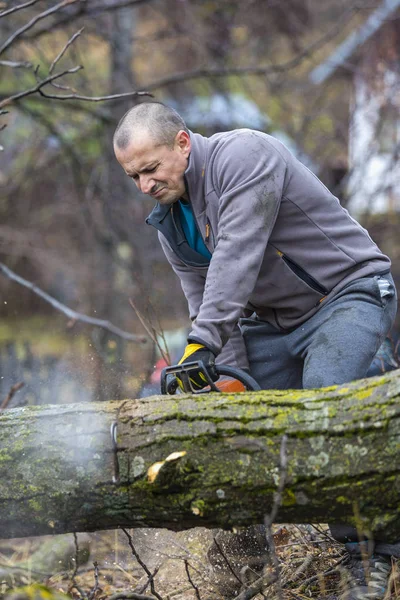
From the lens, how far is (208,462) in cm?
228

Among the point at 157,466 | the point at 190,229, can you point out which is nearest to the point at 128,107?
the point at 190,229

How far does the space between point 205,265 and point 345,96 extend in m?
11.7

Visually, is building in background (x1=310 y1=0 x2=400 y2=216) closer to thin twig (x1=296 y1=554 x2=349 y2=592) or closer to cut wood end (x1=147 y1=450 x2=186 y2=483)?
thin twig (x1=296 y1=554 x2=349 y2=592)

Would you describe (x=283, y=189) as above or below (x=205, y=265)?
above

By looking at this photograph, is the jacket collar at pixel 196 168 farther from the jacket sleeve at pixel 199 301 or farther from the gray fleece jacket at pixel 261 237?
the jacket sleeve at pixel 199 301

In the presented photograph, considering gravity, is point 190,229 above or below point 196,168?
below

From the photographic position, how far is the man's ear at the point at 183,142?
305 cm

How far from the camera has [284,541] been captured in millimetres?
3545

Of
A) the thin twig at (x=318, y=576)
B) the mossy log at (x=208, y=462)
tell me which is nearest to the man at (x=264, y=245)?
the mossy log at (x=208, y=462)

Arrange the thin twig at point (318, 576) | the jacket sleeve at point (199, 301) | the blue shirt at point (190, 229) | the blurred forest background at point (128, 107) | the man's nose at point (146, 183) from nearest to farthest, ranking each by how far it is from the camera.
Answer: the thin twig at point (318, 576), the man's nose at point (146, 183), the blue shirt at point (190, 229), the jacket sleeve at point (199, 301), the blurred forest background at point (128, 107)

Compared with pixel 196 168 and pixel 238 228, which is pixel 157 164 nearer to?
pixel 196 168

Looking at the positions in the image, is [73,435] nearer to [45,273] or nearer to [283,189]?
[283,189]

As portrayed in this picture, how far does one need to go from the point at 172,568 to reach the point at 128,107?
7509 mm

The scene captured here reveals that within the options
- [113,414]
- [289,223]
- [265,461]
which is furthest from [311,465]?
[289,223]
